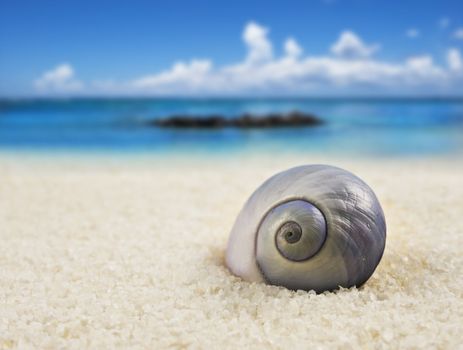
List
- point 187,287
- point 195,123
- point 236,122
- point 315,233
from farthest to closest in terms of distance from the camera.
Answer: point 236,122, point 195,123, point 187,287, point 315,233

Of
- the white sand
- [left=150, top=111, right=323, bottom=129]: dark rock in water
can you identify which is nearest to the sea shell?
the white sand

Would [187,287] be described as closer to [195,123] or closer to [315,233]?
[315,233]

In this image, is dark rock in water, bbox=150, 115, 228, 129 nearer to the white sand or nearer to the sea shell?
the white sand

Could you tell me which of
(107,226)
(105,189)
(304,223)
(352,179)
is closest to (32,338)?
(304,223)

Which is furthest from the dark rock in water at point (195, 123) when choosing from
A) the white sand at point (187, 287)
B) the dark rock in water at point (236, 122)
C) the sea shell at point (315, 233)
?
the sea shell at point (315, 233)

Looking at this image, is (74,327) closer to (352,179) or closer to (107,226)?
(352,179)

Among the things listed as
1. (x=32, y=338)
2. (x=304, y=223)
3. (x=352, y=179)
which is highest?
(x=352, y=179)

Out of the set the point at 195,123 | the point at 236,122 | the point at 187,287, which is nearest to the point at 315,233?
the point at 187,287
